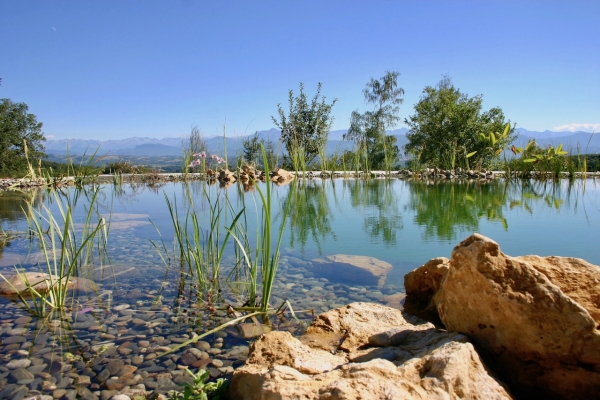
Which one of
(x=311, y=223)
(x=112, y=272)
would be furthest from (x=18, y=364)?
(x=311, y=223)

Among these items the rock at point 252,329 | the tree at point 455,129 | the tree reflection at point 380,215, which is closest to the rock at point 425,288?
the rock at point 252,329

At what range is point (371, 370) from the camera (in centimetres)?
110

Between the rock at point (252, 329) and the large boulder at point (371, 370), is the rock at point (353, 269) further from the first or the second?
the large boulder at point (371, 370)

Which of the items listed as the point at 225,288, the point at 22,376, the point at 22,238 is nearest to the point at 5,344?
the point at 22,376

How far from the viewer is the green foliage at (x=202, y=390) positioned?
4.36 ft

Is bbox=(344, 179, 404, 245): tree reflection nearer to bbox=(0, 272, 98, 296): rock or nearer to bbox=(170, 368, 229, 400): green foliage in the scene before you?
bbox=(0, 272, 98, 296): rock

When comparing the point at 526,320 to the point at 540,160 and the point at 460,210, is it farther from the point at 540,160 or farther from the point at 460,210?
the point at 540,160

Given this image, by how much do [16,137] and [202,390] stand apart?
21.2m

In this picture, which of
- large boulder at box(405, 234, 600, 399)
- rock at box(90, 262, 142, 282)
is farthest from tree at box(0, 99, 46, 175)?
large boulder at box(405, 234, 600, 399)

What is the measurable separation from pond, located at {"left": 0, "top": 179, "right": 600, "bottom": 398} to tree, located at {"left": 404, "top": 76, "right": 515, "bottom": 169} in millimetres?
12491

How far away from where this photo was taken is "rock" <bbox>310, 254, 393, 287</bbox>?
288 cm

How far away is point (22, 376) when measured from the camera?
5.31 feet

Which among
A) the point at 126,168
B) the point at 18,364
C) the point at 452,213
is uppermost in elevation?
the point at 126,168

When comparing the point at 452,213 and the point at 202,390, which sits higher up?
the point at 452,213
